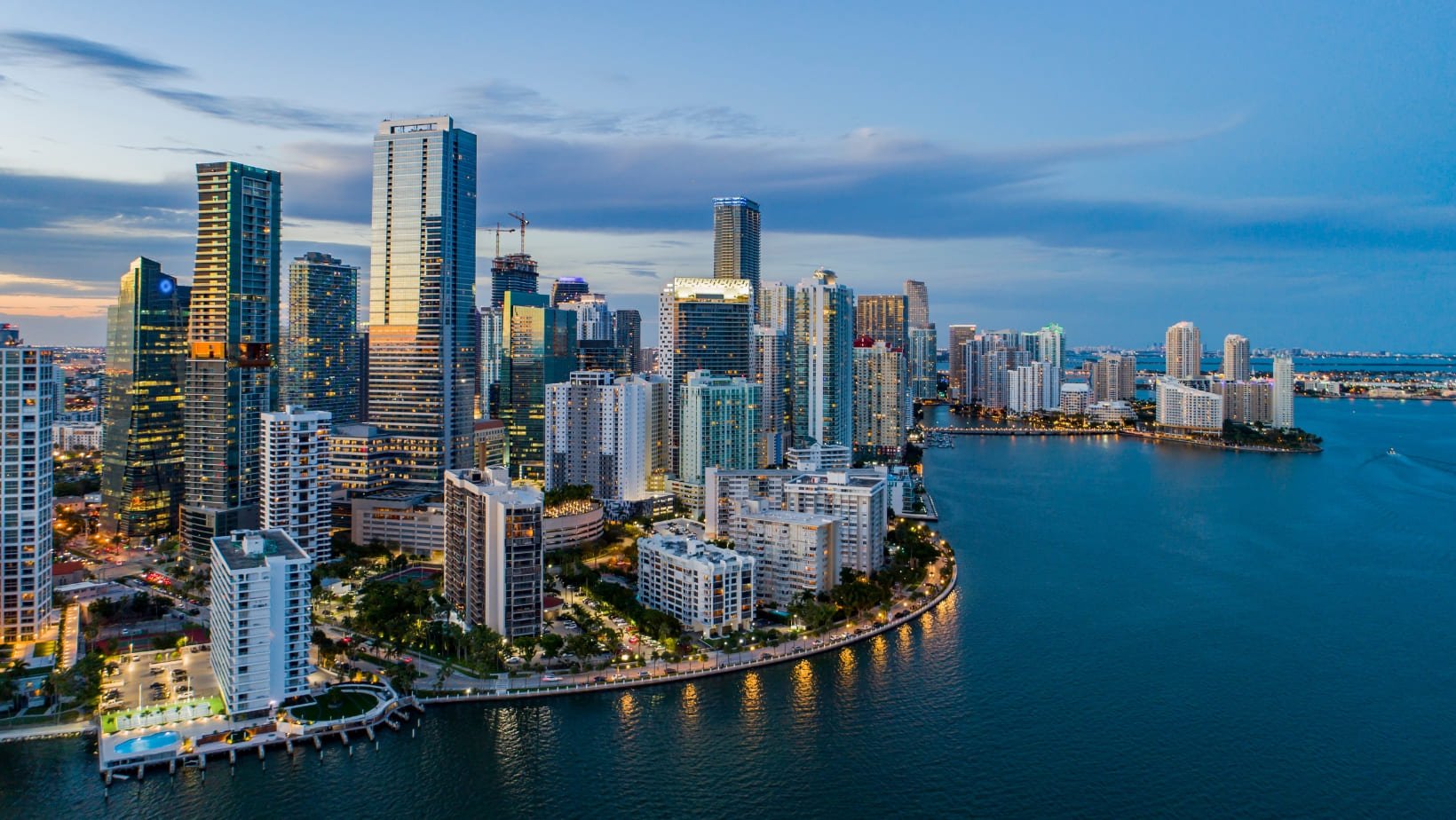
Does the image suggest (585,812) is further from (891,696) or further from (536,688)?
(891,696)

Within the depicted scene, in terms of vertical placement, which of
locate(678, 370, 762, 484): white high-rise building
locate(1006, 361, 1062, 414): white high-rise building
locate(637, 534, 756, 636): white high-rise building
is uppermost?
locate(1006, 361, 1062, 414): white high-rise building

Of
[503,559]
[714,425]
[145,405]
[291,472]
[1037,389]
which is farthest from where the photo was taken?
[1037,389]

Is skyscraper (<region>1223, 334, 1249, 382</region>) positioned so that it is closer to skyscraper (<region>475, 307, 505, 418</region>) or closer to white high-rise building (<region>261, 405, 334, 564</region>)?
skyscraper (<region>475, 307, 505, 418</region>)

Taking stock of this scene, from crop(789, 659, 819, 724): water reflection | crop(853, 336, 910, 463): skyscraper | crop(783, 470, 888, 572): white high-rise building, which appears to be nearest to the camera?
crop(789, 659, 819, 724): water reflection

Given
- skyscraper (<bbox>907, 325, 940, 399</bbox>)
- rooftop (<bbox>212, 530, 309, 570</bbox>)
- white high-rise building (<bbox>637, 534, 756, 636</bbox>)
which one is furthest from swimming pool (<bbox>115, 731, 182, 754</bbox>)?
skyscraper (<bbox>907, 325, 940, 399</bbox>)

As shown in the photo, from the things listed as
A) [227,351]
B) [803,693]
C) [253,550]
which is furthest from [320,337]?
[803,693]

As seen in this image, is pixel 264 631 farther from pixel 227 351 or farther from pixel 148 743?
pixel 227 351
